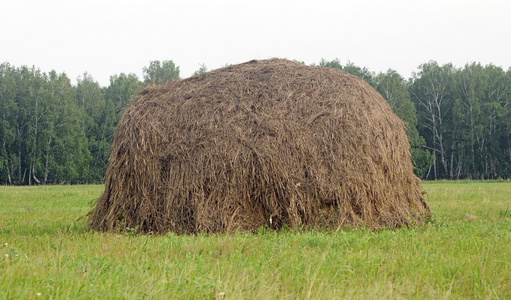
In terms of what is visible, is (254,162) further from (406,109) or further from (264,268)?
(406,109)

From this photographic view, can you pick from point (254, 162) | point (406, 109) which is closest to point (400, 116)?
point (406, 109)

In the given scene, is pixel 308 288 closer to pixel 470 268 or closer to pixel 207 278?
pixel 207 278

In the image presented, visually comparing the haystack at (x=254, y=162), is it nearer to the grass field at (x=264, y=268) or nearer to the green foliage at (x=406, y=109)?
the grass field at (x=264, y=268)

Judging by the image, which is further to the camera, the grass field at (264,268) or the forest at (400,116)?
the forest at (400,116)

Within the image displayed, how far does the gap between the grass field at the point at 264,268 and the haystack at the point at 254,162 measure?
0.86 m

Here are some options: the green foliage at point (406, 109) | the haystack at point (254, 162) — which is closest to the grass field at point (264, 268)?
the haystack at point (254, 162)

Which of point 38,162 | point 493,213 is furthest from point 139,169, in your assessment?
point 38,162

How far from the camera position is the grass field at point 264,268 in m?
3.85

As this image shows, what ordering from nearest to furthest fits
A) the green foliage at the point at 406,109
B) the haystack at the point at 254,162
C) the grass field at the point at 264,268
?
1. the grass field at the point at 264,268
2. the haystack at the point at 254,162
3. the green foliage at the point at 406,109

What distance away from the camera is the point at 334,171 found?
26.1 ft

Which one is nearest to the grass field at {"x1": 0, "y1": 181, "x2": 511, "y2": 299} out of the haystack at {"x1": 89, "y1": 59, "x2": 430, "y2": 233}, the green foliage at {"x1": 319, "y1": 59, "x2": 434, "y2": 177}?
the haystack at {"x1": 89, "y1": 59, "x2": 430, "y2": 233}

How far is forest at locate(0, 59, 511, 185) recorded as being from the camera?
47500mm

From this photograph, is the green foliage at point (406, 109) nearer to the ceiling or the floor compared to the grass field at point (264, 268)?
nearer to the ceiling

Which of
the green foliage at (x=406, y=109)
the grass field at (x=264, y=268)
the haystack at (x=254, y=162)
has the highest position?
the green foliage at (x=406, y=109)
